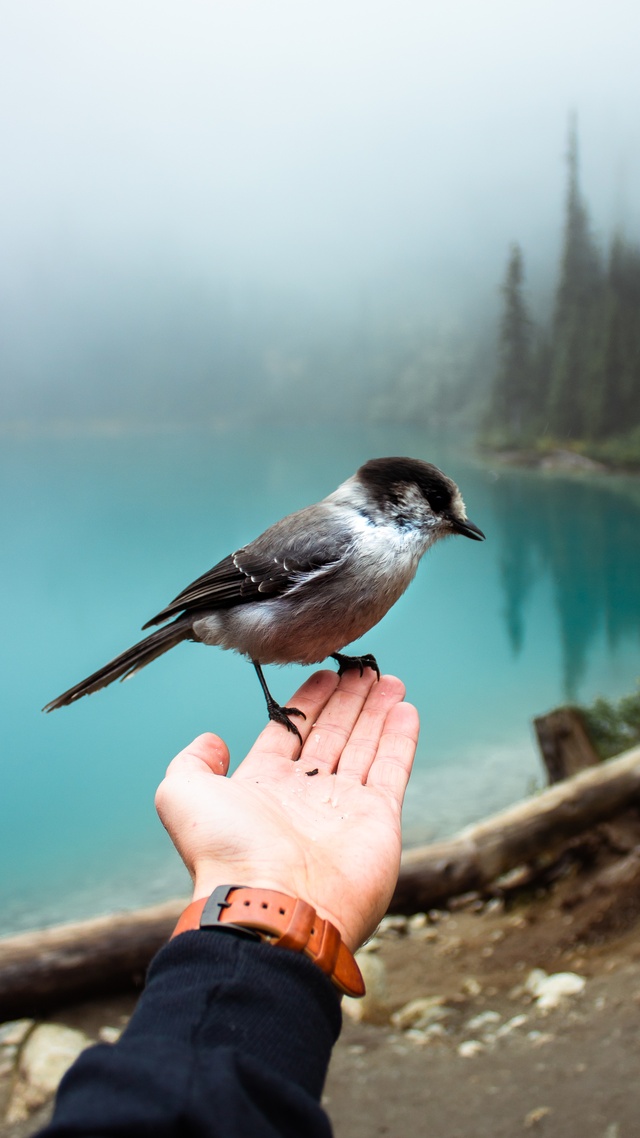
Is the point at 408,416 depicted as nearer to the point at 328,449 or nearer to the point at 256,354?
the point at 328,449

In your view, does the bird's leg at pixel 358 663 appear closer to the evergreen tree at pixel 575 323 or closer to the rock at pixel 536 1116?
the rock at pixel 536 1116

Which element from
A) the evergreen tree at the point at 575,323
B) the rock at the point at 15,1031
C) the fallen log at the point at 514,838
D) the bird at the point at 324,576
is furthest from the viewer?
the evergreen tree at the point at 575,323

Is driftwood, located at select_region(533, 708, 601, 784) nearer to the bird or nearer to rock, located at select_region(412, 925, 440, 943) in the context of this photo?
rock, located at select_region(412, 925, 440, 943)

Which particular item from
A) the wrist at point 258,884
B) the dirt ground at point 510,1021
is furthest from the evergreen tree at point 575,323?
the wrist at point 258,884

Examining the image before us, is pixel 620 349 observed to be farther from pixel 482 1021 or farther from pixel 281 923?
pixel 281 923

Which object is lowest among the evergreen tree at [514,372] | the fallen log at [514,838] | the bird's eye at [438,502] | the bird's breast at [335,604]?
the fallen log at [514,838]
